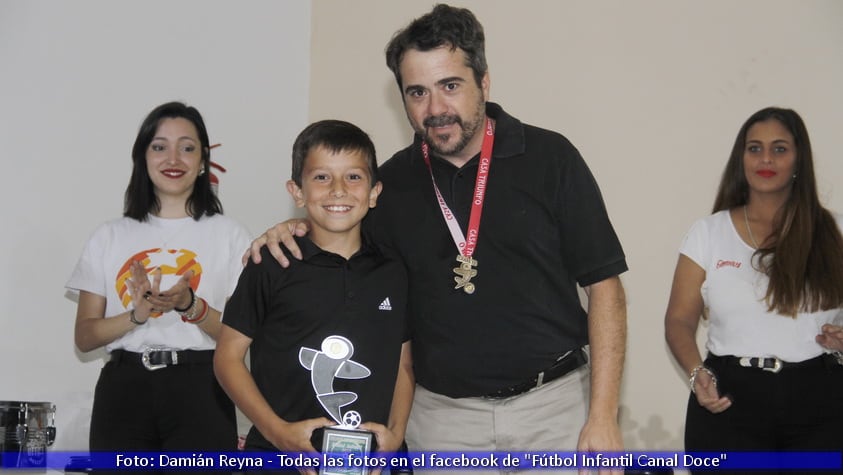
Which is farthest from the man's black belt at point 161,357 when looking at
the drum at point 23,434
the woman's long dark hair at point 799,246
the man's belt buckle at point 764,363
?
the woman's long dark hair at point 799,246

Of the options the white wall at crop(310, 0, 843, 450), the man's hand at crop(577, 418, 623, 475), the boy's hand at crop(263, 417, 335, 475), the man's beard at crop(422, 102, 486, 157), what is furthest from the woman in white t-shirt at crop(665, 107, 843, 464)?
the boy's hand at crop(263, 417, 335, 475)

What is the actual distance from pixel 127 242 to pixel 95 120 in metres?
1.12

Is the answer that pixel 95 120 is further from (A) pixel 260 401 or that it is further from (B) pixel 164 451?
(A) pixel 260 401

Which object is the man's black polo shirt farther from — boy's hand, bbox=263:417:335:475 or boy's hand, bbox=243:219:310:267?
boy's hand, bbox=263:417:335:475

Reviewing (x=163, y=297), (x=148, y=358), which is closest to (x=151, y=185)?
(x=163, y=297)

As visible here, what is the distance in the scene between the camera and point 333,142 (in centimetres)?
265

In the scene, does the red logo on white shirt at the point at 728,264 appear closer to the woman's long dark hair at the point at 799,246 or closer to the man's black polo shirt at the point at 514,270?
the woman's long dark hair at the point at 799,246

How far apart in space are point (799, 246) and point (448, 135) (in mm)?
1731

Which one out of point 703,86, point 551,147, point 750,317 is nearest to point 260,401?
point 551,147

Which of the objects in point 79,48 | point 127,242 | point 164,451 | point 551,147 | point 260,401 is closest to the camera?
point 260,401

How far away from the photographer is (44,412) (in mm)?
3697

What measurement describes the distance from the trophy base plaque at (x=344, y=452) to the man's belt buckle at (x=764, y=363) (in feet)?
5.89

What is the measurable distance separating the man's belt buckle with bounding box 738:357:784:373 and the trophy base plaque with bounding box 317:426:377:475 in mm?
1796

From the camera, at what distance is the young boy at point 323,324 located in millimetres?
2426
